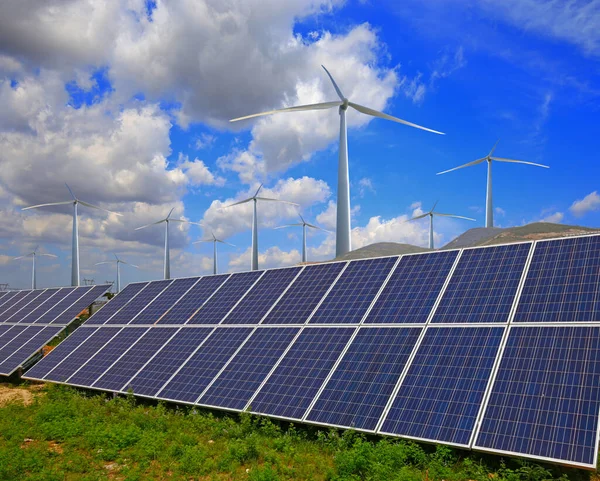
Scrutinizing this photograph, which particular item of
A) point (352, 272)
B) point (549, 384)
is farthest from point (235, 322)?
point (549, 384)

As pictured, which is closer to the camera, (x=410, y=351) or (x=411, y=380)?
(x=411, y=380)

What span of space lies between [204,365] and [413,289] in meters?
8.56

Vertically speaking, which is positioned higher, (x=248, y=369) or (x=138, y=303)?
(x=138, y=303)

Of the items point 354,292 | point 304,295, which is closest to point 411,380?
point 354,292

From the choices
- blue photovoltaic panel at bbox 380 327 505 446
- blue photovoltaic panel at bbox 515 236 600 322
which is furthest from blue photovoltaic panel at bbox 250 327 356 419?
blue photovoltaic panel at bbox 515 236 600 322

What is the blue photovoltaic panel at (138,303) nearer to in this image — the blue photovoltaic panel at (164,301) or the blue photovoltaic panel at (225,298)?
the blue photovoltaic panel at (164,301)

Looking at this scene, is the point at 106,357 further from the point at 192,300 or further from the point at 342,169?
the point at 342,169

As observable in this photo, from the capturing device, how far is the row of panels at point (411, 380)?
1160cm

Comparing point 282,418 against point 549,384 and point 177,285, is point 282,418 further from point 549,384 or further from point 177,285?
point 177,285

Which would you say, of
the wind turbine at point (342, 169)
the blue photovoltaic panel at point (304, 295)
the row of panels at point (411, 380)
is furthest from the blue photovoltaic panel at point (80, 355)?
the wind turbine at point (342, 169)

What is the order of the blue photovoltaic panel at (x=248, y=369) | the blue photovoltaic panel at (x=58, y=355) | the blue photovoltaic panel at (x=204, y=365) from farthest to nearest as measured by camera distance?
1. the blue photovoltaic panel at (x=58, y=355)
2. the blue photovoltaic panel at (x=204, y=365)
3. the blue photovoltaic panel at (x=248, y=369)

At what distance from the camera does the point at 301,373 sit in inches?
637

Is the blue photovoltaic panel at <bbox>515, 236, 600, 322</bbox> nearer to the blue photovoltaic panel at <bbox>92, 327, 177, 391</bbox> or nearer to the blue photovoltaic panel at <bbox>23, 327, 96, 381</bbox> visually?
the blue photovoltaic panel at <bbox>92, 327, 177, 391</bbox>

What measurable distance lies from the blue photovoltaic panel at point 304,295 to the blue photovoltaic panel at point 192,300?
5.37 metres
